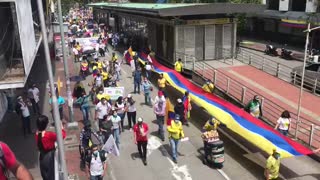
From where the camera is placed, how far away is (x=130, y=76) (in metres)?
27.0

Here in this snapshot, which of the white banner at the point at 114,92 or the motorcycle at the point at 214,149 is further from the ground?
the white banner at the point at 114,92

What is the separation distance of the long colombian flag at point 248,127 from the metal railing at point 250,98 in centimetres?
160

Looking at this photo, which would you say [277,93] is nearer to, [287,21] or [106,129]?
[106,129]

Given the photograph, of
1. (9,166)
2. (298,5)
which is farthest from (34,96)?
(298,5)

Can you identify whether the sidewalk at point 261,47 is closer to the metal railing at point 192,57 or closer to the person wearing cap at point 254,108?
the metal railing at point 192,57

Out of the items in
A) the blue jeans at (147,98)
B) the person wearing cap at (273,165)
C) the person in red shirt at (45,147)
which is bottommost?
the blue jeans at (147,98)

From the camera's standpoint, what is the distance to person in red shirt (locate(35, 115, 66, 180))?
8.75m

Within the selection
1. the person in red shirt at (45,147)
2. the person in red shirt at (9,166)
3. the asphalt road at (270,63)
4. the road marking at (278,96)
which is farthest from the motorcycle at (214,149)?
the asphalt road at (270,63)

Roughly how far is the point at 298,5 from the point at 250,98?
27.7 metres

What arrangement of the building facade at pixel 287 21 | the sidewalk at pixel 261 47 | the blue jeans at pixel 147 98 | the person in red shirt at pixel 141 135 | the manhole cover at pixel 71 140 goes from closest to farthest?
the person in red shirt at pixel 141 135 < the manhole cover at pixel 71 140 < the blue jeans at pixel 147 98 < the sidewalk at pixel 261 47 < the building facade at pixel 287 21

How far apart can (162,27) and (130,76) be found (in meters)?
5.17

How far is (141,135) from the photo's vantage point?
12812 mm

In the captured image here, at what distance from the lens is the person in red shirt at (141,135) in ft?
41.7

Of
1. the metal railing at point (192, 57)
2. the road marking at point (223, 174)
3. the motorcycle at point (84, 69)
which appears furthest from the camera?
the motorcycle at point (84, 69)
